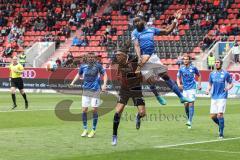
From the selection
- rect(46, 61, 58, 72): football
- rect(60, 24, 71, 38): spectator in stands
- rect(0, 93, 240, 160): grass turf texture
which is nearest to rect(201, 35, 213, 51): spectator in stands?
rect(46, 61, 58, 72): football

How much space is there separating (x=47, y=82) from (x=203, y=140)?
1155 inches

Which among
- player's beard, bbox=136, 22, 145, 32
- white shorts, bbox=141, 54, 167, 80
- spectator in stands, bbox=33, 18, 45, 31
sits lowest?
white shorts, bbox=141, 54, 167, 80

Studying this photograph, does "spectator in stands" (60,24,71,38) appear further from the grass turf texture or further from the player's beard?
the player's beard

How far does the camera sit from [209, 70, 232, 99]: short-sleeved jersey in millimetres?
18453

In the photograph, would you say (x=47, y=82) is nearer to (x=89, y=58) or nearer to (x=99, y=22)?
(x=99, y=22)

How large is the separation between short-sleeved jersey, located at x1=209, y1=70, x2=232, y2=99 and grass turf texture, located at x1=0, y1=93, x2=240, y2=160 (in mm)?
1263

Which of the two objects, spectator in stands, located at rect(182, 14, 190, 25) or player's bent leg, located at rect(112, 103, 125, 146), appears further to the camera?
spectator in stands, located at rect(182, 14, 190, 25)

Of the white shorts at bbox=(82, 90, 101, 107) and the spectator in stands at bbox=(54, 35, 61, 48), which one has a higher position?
the spectator in stands at bbox=(54, 35, 61, 48)

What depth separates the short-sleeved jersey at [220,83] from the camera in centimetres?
1845

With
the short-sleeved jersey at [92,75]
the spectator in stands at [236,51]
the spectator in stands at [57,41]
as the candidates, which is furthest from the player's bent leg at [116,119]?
the spectator in stands at [57,41]

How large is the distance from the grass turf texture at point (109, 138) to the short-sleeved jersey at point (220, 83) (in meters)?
1.26

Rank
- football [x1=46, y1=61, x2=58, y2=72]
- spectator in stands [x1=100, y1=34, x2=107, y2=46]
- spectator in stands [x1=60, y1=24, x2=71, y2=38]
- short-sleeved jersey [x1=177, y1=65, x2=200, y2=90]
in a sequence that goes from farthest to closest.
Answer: spectator in stands [x1=60, y1=24, x2=71, y2=38] → spectator in stands [x1=100, y1=34, x2=107, y2=46] → football [x1=46, y1=61, x2=58, y2=72] → short-sleeved jersey [x1=177, y1=65, x2=200, y2=90]

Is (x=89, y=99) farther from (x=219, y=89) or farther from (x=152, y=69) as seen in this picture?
(x=219, y=89)

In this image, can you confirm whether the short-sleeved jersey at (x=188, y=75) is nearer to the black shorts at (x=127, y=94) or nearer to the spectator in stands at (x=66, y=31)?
the black shorts at (x=127, y=94)
